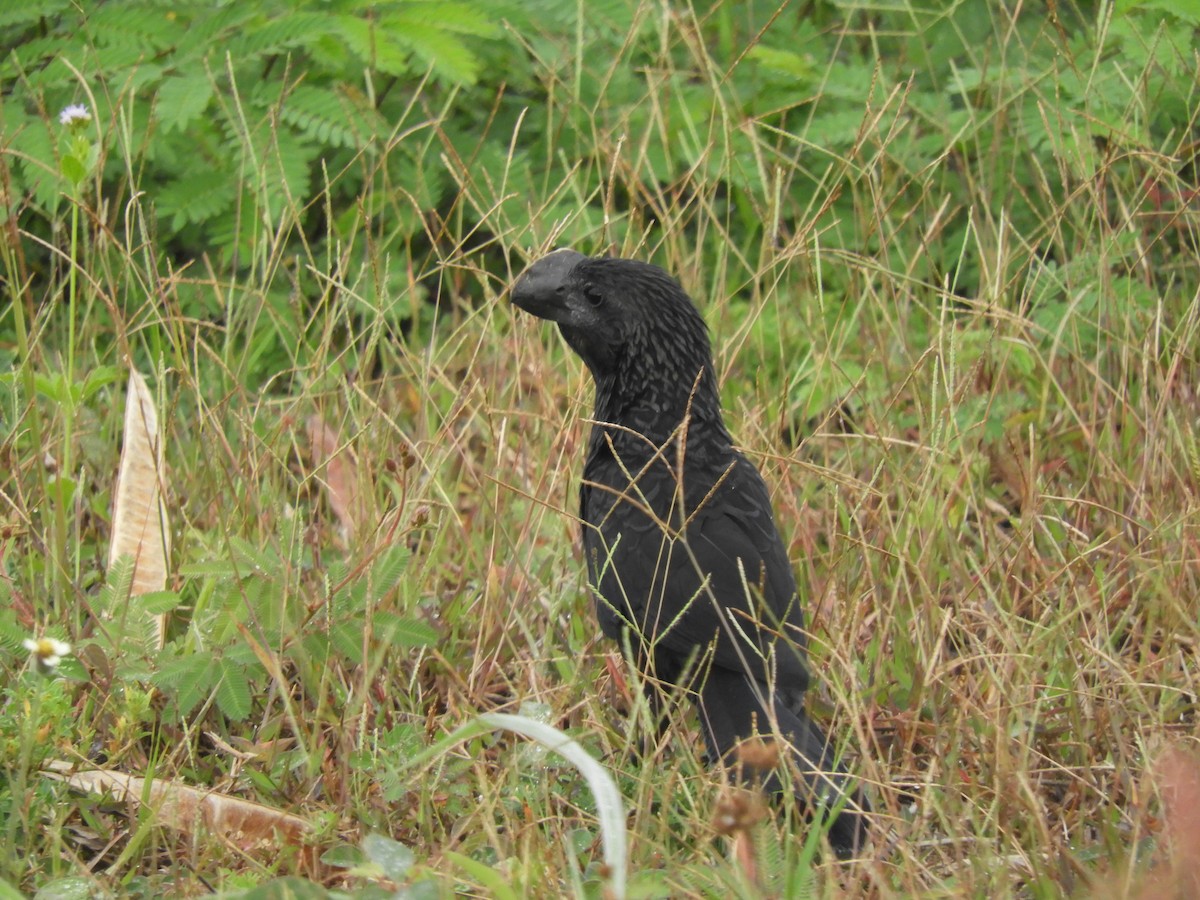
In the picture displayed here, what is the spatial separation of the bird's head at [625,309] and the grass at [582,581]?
0.75 ft

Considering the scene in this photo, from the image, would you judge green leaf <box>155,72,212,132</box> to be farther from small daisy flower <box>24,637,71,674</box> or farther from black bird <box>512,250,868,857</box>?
small daisy flower <box>24,637,71,674</box>

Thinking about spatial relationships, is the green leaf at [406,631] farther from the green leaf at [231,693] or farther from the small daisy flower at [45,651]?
the small daisy flower at [45,651]

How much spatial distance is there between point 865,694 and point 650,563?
0.61 m

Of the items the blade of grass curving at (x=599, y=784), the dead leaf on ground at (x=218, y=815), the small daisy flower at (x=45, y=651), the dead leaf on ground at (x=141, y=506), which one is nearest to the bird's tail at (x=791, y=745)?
the blade of grass curving at (x=599, y=784)

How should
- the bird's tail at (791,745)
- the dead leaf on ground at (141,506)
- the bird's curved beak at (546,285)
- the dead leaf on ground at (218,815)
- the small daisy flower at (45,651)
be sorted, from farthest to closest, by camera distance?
the dead leaf on ground at (141,506) < the bird's curved beak at (546,285) < the dead leaf on ground at (218,815) < the bird's tail at (791,745) < the small daisy flower at (45,651)

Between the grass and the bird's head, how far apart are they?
0.23m

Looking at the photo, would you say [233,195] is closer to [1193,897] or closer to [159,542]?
[159,542]

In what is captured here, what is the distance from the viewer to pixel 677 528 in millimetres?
3010

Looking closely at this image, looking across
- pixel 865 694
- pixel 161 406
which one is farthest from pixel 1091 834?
pixel 161 406

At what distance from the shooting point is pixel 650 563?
300cm

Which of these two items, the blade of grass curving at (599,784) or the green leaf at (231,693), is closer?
the blade of grass curving at (599,784)

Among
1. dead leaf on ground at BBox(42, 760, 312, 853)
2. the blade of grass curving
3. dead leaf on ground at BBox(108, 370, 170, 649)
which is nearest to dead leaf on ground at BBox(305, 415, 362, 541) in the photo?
dead leaf on ground at BBox(108, 370, 170, 649)

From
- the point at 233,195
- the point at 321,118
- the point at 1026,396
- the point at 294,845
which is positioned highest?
the point at 321,118

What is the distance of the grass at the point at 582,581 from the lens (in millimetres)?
2576
